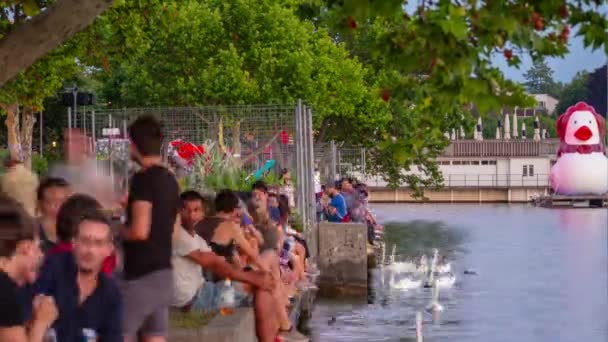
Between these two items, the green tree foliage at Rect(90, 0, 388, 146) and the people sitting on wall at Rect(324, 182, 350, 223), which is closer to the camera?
the people sitting on wall at Rect(324, 182, 350, 223)

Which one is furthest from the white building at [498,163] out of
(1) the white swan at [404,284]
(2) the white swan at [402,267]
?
(1) the white swan at [404,284]

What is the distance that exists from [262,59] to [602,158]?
40003mm

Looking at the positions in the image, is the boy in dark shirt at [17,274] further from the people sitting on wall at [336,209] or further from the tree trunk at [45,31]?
the people sitting on wall at [336,209]

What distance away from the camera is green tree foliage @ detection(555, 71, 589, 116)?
587 ft

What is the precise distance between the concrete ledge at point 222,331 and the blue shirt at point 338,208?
1918 centimetres

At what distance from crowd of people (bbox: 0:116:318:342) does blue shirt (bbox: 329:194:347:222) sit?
17.6 meters

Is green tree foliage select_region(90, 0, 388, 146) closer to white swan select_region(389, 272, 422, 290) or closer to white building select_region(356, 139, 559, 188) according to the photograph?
white swan select_region(389, 272, 422, 290)

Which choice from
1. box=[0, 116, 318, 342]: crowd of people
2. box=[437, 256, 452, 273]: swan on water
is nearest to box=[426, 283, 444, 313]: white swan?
box=[437, 256, 452, 273]: swan on water

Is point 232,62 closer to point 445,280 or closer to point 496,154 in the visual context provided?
point 445,280

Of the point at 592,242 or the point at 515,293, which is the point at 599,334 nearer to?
the point at 515,293

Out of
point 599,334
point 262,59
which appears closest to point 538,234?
point 262,59

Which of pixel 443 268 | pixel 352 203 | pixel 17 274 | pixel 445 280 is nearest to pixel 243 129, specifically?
pixel 352 203

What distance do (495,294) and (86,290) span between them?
89.8 feet

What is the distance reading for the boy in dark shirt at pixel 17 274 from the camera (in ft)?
20.1
